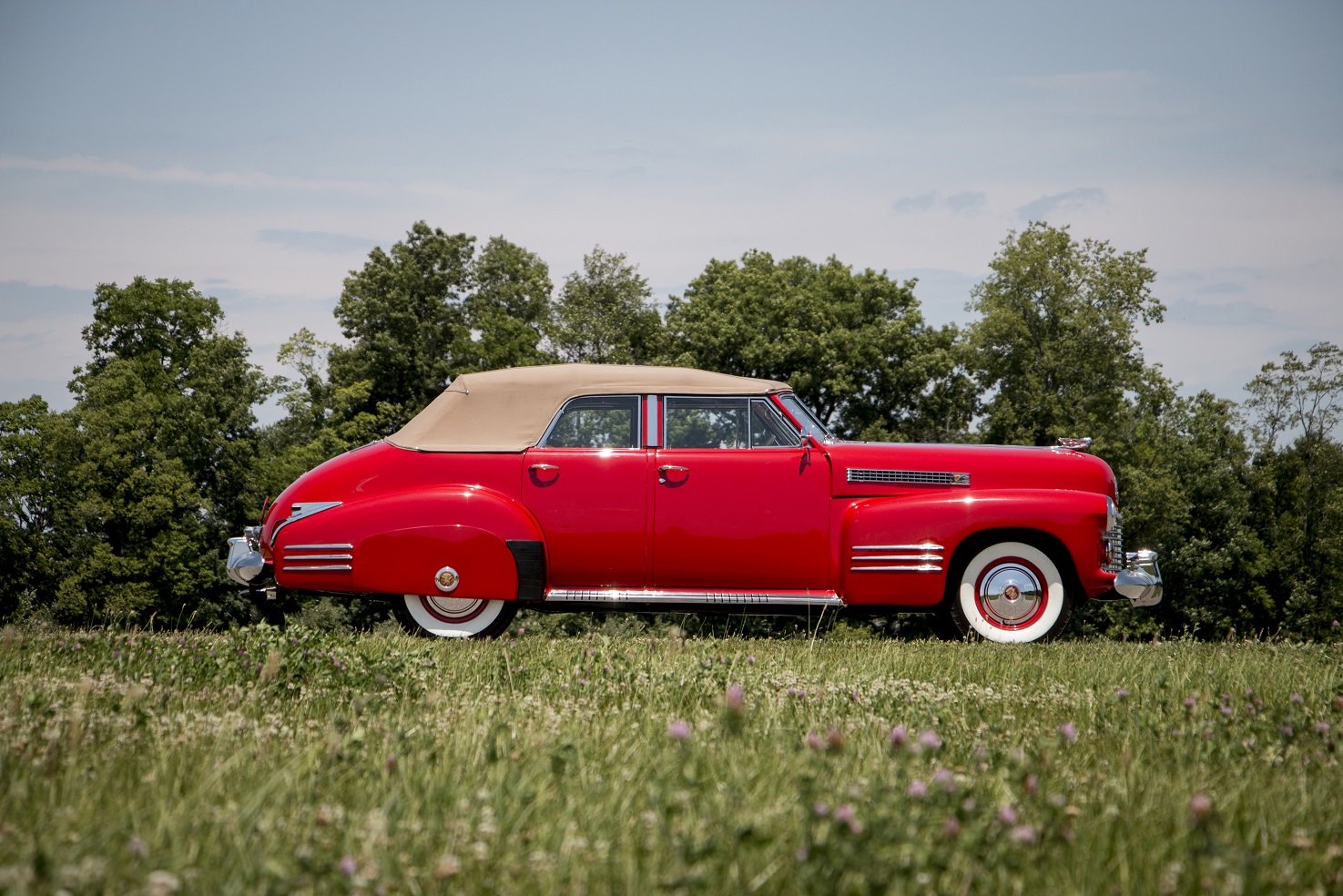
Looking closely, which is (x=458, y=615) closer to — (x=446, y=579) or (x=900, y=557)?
(x=446, y=579)

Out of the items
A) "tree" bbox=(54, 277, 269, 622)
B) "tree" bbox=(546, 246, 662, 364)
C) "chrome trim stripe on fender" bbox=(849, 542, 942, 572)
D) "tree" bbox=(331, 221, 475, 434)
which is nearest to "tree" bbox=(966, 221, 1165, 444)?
"tree" bbox=(546, 246, 662, 364)

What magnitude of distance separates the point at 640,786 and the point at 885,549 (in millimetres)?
5120

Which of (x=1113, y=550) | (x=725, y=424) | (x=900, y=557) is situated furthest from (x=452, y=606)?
(x=1113, y=550)

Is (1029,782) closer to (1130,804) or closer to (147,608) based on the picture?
(1130,804)

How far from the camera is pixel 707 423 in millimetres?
8492

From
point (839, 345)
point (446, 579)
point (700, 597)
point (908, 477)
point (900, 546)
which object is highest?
point (839, 345)

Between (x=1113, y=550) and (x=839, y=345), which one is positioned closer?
(x=1113, y=550)

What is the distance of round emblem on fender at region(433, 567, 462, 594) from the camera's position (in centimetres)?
834

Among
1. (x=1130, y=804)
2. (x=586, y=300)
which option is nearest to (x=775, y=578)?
(x=1130, y=804)

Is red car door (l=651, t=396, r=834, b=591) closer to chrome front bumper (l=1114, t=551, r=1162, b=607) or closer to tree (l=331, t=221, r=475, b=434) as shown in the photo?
chrome front bumper (l=1114, t=551, r=1162, b=607)

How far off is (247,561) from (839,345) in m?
29.4

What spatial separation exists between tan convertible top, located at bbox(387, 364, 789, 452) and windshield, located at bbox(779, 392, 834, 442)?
0.11 meters

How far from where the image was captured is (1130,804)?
11.4ft

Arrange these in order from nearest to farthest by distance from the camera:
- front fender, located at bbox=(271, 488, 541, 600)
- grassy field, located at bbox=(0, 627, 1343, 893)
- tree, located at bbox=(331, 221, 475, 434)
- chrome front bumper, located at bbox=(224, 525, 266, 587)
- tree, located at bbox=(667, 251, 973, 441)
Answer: grassy field, located at bbox=(0, 627, 1343, 893) → front fender, located at bbox=(271, 488, 541, 600) → chrome front bumper, located at bbox=(224, 525, 266, 587) → tree, located at bbox=(667, 251, 973, 441) → tree, located at bbox=(331, 221, 475, 434)
